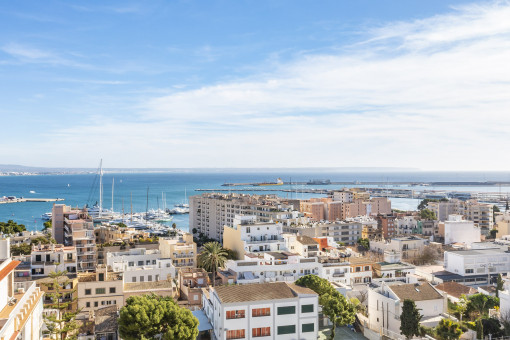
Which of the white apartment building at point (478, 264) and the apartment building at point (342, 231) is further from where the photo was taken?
the apartment building at point (342, 231)

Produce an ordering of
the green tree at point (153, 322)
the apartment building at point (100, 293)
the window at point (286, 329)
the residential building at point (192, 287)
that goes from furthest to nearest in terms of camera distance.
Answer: the residential building at point (192, 287) → the apartment building at point (100, 293) → the window at point (286, 329) → the green tree at point (153, 322)

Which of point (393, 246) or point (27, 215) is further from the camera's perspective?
point (27, 215)

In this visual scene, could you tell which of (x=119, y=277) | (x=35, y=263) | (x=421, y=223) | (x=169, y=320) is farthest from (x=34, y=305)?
(x=421, y=223)

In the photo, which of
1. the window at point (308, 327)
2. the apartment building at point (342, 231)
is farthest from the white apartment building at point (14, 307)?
the apartment building at point (342, 231)

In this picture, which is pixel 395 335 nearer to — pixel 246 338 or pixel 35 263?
pixel 246 338

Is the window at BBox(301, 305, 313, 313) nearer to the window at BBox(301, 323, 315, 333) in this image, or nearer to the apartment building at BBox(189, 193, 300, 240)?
the window at BBox(301, 323, 315, 333)

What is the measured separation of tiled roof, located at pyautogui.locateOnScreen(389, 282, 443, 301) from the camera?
85.2 ft

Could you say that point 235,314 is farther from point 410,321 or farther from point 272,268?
point 272,268

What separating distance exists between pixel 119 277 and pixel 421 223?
46950mm

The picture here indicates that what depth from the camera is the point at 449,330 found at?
70.6 ft

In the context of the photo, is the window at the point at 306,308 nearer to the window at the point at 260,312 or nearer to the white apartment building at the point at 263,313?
the white apartment building at the point at 263,313

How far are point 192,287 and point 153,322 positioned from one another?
10.1 metres

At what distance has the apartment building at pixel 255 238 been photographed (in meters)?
40.4

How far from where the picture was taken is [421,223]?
64062 millimetres
